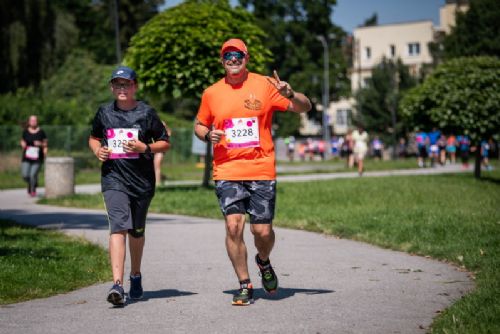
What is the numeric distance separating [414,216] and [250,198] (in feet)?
24.3

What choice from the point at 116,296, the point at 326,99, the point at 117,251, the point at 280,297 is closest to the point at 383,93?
the point at 326,99

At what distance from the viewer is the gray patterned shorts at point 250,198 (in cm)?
734

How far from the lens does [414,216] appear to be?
567 inches

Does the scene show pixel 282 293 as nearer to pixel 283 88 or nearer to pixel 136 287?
pixel 136 287

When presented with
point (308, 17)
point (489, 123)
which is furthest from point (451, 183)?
point (308, 17)

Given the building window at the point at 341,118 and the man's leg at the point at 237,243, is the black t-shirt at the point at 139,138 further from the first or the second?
the building window at the point at 341,118

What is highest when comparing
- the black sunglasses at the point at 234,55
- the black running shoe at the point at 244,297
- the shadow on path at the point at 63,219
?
the black sunglasses at the point at 234,55

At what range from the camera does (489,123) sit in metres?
27.8

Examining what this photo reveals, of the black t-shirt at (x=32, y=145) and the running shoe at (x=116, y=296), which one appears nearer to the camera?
the running shoe at (x=116, y=296)

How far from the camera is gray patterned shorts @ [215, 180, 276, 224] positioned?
734 cm

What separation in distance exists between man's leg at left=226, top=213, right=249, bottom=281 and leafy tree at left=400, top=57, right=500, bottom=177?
2137 cm

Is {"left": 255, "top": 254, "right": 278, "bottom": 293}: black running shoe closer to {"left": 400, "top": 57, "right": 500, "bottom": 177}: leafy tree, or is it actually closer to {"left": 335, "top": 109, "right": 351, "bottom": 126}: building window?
{"left": 400, "top": 57, "right": 500, "bottom": 177}: leafy tree

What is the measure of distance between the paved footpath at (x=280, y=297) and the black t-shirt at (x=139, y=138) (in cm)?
89

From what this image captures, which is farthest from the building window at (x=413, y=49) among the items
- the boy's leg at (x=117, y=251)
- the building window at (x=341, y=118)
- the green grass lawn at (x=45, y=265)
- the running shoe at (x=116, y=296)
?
the running shoe at (x=116, y=296)
